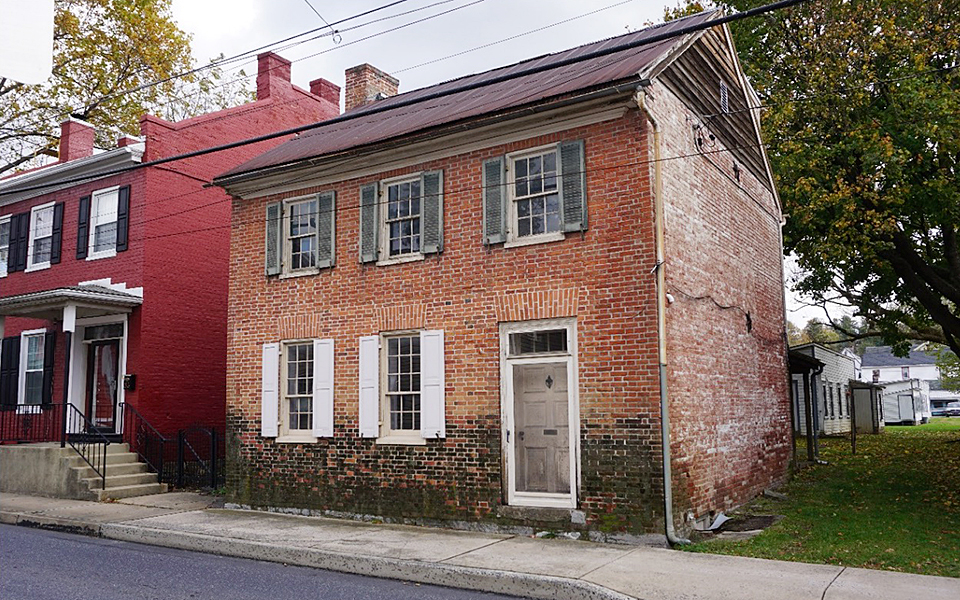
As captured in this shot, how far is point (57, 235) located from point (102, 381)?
3713 millimetres

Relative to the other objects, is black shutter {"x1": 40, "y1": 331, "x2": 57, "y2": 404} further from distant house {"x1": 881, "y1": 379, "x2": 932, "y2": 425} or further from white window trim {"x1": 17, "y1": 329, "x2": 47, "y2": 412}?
distant house {"x1": 881, "y1": 379, "x2": 932, "y2": 425}

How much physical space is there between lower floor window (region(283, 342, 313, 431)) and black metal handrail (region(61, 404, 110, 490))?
4081mm

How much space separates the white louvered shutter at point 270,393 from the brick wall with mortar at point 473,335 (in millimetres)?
215

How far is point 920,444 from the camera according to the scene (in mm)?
25281

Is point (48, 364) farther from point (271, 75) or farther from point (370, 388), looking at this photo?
point (370, 388)

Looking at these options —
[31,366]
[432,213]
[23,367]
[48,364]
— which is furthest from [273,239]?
[23,367]

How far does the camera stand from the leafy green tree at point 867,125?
51.5 ft

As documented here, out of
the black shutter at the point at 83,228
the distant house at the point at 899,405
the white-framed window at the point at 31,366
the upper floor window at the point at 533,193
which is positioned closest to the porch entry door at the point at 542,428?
the upper floor window at the point at 533,193

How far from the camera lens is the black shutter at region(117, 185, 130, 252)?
17.3 metres

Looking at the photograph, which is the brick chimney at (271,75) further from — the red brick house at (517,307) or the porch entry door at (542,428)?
the porch entry door at (542,428)

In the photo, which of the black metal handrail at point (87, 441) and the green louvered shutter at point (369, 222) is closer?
→ the green louvered shutter at point (369, 222)

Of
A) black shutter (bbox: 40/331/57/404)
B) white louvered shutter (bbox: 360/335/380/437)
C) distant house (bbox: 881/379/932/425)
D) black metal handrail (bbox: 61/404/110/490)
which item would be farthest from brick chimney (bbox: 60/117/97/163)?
distant house (bbox: 881/379/932/425)

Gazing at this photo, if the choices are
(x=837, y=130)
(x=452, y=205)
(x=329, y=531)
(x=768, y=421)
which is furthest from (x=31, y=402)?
(x=837, y=130)

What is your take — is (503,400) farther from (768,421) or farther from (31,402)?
(31,402)
